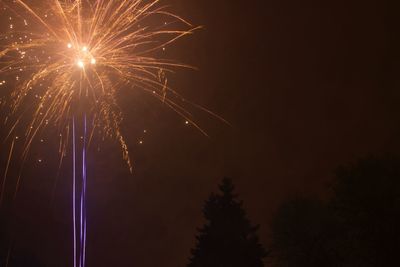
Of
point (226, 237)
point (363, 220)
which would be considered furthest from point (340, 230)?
point (226, 237)

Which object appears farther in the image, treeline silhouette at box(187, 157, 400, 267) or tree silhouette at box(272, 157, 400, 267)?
tree silhouette at box(272, 157, 400, 267)

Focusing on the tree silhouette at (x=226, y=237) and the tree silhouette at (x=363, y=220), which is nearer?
the tree silhouette at (x=226, y=237)

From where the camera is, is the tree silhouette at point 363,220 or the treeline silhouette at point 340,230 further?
the tree silhouette at point 363,220

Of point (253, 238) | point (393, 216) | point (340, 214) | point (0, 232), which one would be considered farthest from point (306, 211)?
point (0, 232)

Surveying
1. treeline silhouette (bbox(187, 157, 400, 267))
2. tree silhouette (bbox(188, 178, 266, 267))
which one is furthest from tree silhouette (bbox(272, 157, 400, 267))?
tree silhouette (bbox(188, 178, 266, 267))

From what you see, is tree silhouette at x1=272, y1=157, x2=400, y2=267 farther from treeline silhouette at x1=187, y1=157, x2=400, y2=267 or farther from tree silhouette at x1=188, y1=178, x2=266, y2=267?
tree silhouette at x1=188, y1=178, x2=266, y2=267

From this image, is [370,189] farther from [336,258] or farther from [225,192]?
[225,192]

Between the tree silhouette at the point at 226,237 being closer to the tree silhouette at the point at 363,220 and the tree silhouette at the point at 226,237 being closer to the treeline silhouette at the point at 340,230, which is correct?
the treeline silhouette at the point at 340,230

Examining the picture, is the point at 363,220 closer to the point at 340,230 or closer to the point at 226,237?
the point at 340,230

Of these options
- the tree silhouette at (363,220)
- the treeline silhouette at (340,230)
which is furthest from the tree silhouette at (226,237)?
the tree silhouette at (363,220)

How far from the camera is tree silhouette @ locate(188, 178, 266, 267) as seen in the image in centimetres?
2461

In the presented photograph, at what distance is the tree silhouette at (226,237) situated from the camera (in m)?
24.6

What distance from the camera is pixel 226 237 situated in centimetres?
2502

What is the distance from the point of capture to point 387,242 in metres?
27.7
